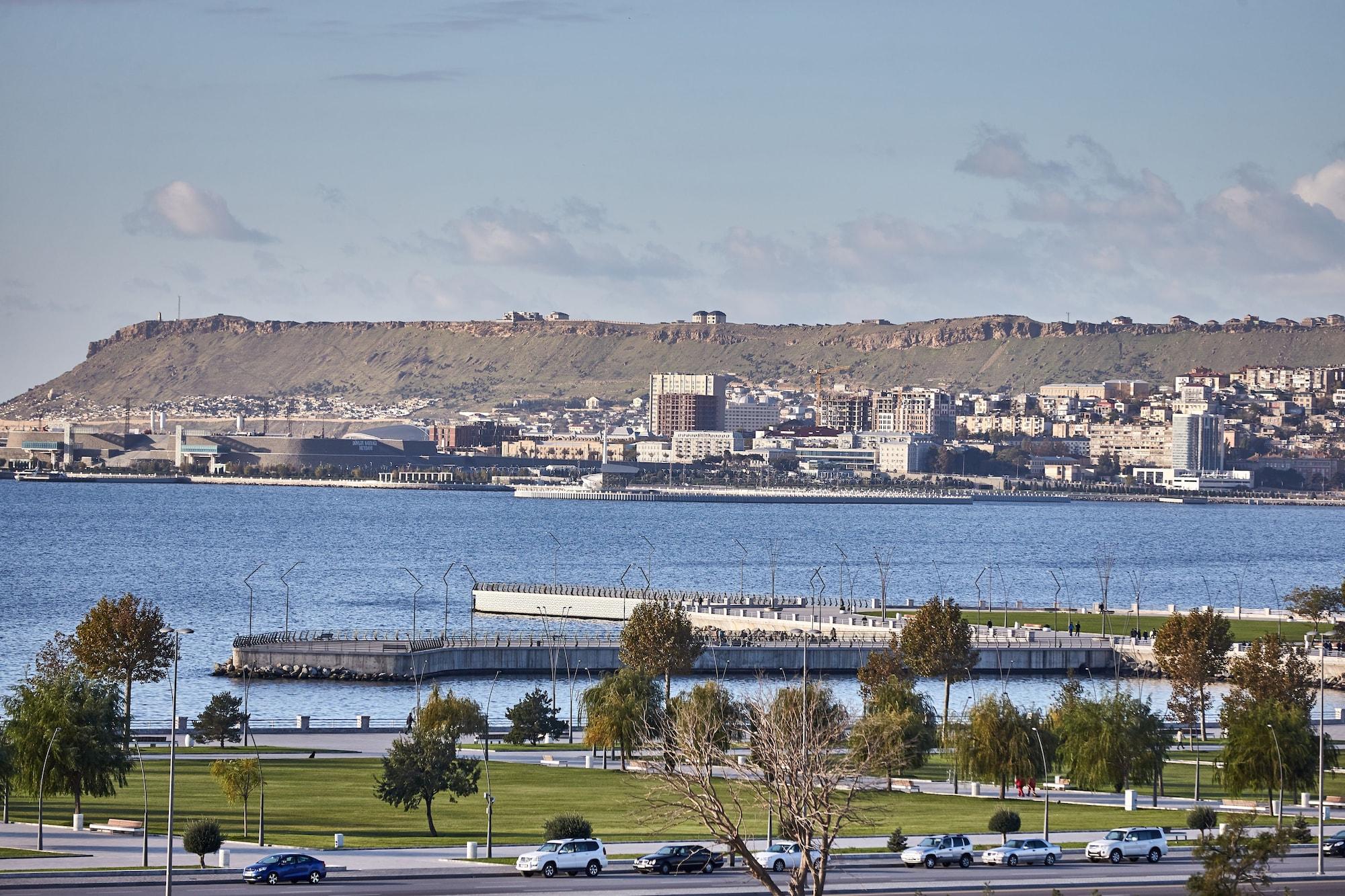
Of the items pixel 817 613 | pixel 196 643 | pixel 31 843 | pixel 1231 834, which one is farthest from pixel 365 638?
pixel 1231 834

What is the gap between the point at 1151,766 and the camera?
146 ft

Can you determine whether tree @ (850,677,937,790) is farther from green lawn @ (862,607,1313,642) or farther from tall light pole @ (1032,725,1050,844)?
green lawn @ (862,607,1313,642)

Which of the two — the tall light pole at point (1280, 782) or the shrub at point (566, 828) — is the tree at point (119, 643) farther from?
the tall light pole at point (1280, 782)

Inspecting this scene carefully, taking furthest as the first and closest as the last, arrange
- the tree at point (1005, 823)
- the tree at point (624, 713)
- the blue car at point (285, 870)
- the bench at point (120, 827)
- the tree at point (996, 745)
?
the tree at point (624, 713)
the tree at point (996, 745)
the tree at point (1005, 823)
the bench at point (120, 827)
the blue car at point (285, 870)

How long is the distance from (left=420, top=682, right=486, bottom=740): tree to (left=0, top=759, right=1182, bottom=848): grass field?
1.83 metres

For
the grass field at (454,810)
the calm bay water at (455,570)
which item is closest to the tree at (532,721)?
the grass field at (454,810)

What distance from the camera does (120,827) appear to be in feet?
117

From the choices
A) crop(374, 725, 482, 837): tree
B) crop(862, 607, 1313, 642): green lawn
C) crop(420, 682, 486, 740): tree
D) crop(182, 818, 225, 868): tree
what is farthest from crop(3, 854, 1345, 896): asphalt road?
crop(862, 607, 1313, 642): green lawn

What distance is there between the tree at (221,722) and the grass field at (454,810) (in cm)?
275

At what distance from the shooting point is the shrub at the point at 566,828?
111 feet

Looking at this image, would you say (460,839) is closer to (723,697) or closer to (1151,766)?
(723,697)

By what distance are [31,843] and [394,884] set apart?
7629 millimetres

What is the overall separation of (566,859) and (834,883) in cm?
410

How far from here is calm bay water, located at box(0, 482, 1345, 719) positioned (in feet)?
241
